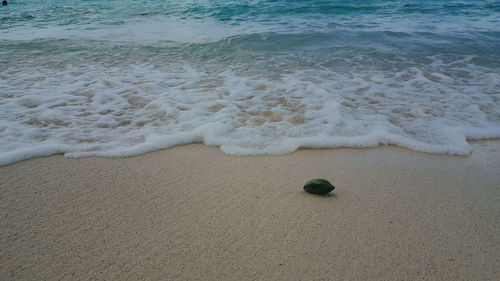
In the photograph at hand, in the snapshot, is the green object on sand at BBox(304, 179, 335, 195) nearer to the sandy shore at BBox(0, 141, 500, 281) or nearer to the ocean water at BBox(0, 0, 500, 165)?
the sandy shore at BBox(0, 141, 500, 281)

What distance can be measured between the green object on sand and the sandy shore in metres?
0.05

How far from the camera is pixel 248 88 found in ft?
13.2

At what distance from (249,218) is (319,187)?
483 mm

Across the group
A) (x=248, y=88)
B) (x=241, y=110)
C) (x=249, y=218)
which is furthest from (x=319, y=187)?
(x=248, y=88)

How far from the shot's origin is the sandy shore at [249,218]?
57.9 inches

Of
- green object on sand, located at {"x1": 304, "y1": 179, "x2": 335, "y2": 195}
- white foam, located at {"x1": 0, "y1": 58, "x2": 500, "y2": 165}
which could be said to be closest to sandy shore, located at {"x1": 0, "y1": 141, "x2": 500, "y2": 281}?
green object on sand, located at {"x1": 304, "y1": 179, "x2": 335, "y2": 195}

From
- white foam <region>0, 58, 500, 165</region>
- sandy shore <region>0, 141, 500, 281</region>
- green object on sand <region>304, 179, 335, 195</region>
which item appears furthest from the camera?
white foam <region>0, 58, 500, 165</region>

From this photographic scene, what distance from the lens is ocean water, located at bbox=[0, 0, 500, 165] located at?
9.09ft

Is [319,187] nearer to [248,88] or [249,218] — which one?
[249,218]

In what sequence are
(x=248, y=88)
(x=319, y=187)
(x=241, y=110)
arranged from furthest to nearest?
(x=248, y=88), (x=241, y=110), (x=319, y=187)

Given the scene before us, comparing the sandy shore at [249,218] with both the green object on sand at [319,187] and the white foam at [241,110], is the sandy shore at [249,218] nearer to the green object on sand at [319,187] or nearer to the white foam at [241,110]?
the green object on sand at [319,187]

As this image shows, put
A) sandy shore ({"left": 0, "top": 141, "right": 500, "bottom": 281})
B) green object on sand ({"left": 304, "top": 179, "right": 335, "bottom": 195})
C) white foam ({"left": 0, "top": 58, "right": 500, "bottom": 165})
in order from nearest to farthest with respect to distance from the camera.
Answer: sandy shore ({"left": 0, "top": 141, "right": 500, "bottom": 281}), green object on sand ({"left": 304, "top": 179, "right": 335, "bottom": 195}), white foam ({"left": 0, "top": 58, "right": 500, "bottom": 165})

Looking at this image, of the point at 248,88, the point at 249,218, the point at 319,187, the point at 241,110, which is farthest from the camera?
the point at 248,88

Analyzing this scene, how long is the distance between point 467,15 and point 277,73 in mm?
8975
